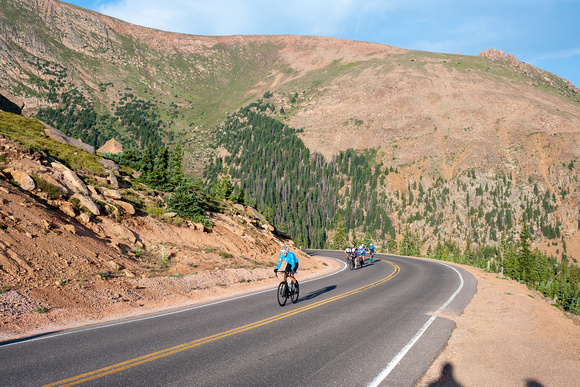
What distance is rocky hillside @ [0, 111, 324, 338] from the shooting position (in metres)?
10.4

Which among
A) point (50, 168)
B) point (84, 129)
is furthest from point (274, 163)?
point (50, 168)

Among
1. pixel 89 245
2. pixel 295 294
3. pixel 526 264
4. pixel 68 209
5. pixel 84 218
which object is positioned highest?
pixel 68 209

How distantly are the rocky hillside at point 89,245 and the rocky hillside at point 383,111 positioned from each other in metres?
102

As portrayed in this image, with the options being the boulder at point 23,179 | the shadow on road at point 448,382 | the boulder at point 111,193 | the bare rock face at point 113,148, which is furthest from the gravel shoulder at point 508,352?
the bare rock face at point 113,148

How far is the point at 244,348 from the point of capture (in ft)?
22.1

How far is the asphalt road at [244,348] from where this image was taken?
17.3ft

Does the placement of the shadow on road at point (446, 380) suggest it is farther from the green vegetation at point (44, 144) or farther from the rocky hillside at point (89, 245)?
the green vegetation at point (44, 144)

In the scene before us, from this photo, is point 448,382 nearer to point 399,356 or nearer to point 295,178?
point 399,356

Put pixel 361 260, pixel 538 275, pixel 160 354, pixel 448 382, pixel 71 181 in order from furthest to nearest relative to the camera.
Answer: pixel 538 275
pixel 361 260
pixel 71 181
pixel 160 354
pixel 448 382

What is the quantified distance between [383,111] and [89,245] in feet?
465

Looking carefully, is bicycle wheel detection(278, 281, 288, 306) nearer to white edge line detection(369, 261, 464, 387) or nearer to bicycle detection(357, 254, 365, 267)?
white edge line detection(369, 261, 464, 387)

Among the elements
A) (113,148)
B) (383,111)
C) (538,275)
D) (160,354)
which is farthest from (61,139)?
(383,111)

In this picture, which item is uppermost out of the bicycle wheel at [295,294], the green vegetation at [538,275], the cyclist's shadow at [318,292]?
the bicycle wheel at [295,294]

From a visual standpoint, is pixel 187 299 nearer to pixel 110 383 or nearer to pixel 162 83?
pixel 110 383
